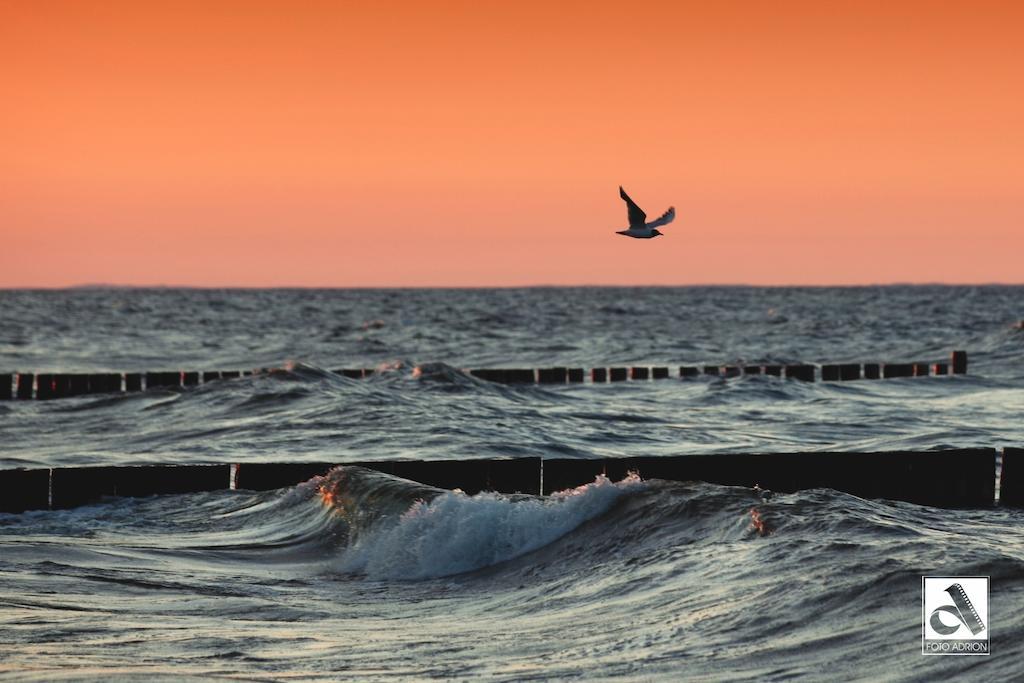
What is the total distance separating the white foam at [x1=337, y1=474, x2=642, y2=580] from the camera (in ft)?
34.1

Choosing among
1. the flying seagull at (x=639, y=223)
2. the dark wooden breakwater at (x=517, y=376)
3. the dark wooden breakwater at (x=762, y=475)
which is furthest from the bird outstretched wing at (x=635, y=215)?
the dark wooden breakwater at (x=517, y=376)

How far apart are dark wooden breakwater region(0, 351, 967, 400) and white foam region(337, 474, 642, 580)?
1696 centimetres

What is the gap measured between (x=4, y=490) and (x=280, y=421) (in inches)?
341

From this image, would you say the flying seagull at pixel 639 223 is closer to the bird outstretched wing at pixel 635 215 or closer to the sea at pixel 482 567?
the bird outstretched wing at pixel 635 215

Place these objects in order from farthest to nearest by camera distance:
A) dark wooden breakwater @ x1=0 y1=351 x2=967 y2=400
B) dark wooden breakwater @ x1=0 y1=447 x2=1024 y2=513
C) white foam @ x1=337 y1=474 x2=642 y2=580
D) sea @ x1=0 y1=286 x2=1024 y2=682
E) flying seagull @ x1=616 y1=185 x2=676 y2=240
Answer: dark wooden breakwater @ x1=0 y1=351 x2=967 y2=400, flying seagull @ x1=616 y1=185 x2=676 y2=240, dark wooden breakwater @ x1=0 y1=447 x2=1024 y2=513, white foam @ x1=337 y1=474 x2=642 y2=580, sea @ x1=0 y1=286 x2=1024 y2=682

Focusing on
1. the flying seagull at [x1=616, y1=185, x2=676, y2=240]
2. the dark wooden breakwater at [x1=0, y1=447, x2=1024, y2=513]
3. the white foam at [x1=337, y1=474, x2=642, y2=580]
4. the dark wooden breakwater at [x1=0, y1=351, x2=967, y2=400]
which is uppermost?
the flying seagull at [x1=616, y1=185, x2=676, y2=240]

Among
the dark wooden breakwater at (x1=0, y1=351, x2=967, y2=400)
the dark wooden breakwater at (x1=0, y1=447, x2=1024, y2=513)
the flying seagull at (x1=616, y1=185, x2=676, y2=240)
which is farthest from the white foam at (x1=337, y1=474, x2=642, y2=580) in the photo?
the dark wooden breakwater at (x1=0, y1=351, x2=967, y2=400)

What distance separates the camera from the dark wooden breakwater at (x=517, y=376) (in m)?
27.8

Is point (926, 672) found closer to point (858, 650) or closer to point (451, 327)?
point (858, 650)

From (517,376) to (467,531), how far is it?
18.8 m

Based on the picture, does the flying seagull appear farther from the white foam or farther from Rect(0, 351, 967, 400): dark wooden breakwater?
Rect(0, 351, 967, 400): dark wooden breakwater

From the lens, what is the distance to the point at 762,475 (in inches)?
459

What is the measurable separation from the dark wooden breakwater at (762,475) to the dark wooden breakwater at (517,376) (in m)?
15.3

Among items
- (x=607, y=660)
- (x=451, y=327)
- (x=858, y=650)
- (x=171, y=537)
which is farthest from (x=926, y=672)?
(x=451, y=327)
